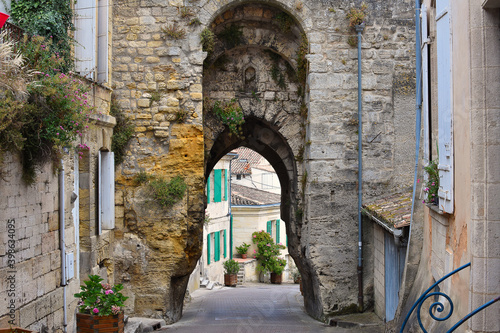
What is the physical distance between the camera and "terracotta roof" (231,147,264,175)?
3216 cm

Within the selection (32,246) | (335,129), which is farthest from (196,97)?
(32,246)

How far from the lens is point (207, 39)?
30.8 feet

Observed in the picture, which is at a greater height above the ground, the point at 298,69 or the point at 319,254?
the point at 298,69

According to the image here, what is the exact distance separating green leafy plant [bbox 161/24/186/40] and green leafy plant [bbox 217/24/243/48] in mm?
1107

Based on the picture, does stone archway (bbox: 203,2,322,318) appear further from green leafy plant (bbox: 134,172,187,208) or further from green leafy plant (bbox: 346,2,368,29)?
green leafy plant (bbox: 134,172,187,208)

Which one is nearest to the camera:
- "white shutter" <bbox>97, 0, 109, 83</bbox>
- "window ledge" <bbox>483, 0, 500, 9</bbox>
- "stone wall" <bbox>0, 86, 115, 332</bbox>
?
"window ledge" <bbox>483, 0, 500, 9</bbox>

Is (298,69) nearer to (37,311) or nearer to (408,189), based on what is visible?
(408,189)

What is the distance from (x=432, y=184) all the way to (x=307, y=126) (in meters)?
4.76

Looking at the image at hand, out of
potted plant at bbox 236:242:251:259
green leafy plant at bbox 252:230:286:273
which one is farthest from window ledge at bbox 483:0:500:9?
potted plant at bbox 236:242:251:259

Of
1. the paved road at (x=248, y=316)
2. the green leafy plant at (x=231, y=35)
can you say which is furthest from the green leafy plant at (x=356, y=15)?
the paved road at (x=248, y=316)

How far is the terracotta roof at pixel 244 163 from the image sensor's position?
32.2 meters

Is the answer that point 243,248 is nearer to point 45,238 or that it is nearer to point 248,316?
point 248,316

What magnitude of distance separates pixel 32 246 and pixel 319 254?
498 cm

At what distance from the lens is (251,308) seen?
13.1 m
